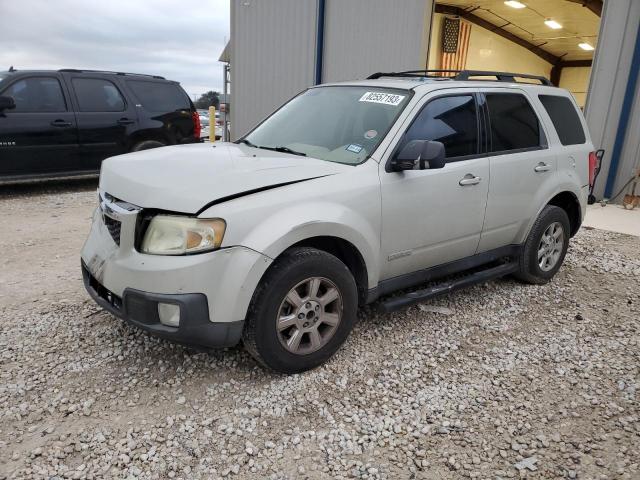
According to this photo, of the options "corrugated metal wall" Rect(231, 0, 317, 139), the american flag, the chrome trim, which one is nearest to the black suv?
"corrugated metal wall" Rect(231, 0, 317, 139)

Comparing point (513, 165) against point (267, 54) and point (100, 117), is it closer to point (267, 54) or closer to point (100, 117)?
point (100, 117)

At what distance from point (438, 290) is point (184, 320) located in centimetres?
192

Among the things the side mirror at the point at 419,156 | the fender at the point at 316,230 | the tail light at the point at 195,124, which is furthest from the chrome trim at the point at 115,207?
the tail light at the point at 195,124

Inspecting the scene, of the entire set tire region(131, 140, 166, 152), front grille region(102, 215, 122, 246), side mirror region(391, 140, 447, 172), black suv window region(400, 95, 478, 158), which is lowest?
tire region(131, 140, 166, 152)

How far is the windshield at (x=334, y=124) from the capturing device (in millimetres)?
3477

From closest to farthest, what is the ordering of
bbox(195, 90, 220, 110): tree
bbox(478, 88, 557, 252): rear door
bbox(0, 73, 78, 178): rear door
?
bbox(478, 88, 557, 252): rear door < bbox(0, 73, 78, 178): rear door < bbox(195, 90, 220, 110): tree

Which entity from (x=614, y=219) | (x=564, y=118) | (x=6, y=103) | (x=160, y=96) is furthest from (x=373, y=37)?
(x=6, y=103)

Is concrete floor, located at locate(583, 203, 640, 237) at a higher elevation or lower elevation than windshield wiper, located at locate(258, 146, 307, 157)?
lower

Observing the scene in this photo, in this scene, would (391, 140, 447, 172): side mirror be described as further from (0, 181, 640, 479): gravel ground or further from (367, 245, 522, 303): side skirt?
(0, 181, 640, 479): gravel ground

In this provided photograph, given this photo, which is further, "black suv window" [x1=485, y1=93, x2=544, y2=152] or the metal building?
the metal building

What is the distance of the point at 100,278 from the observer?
299 centimetres

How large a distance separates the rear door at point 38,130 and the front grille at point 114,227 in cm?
558

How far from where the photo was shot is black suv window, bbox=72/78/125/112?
8.16 meters

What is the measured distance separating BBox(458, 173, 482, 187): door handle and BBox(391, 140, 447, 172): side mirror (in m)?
0.44
